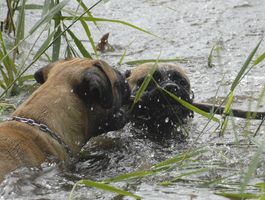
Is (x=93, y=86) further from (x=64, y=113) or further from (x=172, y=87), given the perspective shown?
(x=172, y=87)

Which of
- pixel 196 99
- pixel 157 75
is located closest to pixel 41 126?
pixel 157 75

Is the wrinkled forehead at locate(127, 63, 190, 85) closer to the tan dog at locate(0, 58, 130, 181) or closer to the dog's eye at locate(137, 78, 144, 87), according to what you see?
the dog's eye at locate(137, 78, 144, 87)

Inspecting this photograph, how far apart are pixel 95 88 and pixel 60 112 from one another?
0.28 metres

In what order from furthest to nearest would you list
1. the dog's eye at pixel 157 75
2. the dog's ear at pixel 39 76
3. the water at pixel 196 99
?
1. the dog's eye at pixel 157 75
2. the dog's ear at pixel 39 76
3. the water at pixel 196 99

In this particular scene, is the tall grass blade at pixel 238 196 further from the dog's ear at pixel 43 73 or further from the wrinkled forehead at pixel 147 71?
the wrinkled forehead at pixel 147 71

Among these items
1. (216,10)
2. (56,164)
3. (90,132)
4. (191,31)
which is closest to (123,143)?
(90,132)

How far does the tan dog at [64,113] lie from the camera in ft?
16.2

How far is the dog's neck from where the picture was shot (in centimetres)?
512

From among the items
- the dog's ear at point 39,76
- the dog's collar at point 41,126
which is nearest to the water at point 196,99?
the dog's collar at point 41,126

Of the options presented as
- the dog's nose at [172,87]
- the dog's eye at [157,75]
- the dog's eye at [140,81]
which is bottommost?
the dog's eye at [140,81]

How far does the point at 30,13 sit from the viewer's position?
1009 cm

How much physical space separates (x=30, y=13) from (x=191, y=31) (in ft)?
6.84

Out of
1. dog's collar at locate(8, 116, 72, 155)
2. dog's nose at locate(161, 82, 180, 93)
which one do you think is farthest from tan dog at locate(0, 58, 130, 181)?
dog's nose at locate(161, 82, 180, 93)

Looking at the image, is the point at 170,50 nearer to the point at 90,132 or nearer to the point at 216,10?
the point at 216,10
